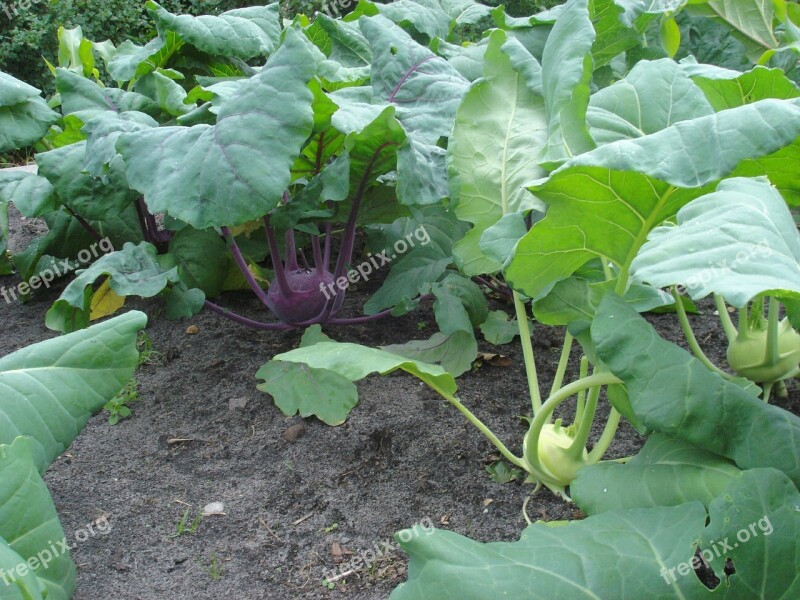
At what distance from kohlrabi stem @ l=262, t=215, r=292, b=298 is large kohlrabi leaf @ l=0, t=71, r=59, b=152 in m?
0.81

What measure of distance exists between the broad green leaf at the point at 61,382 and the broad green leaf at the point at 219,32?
39.6 inches

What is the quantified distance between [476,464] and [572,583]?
0.57 m

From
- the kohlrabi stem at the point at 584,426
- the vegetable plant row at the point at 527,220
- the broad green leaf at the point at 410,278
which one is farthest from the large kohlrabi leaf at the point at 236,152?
the kohlrabi stem at the point at 584,426

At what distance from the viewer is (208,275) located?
213 cm

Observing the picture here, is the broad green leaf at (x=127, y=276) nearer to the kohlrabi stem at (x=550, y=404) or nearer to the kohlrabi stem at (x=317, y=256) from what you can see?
the kohlrabi stem at (x=317, y=256)

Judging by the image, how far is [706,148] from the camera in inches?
39.9

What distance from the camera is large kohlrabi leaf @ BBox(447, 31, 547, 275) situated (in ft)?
5.27

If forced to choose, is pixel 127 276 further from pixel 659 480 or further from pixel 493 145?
pixel 659 480

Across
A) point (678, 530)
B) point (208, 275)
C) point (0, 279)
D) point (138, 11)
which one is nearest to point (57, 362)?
point (208, 275)

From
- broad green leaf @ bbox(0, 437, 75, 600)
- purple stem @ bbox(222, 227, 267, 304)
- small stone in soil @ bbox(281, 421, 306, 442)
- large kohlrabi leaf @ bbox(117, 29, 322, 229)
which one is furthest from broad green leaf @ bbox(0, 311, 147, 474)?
purple stem @ bbox(222, 227, 267, 304)

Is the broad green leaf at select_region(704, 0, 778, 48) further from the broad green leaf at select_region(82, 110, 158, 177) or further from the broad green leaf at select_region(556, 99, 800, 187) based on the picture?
the broad green leaf at select_region(82, 110, 158, 177)

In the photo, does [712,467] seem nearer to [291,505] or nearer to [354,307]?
[291,505]

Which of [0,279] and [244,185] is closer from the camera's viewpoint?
[244,185]

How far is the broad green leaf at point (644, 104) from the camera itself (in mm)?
1401
